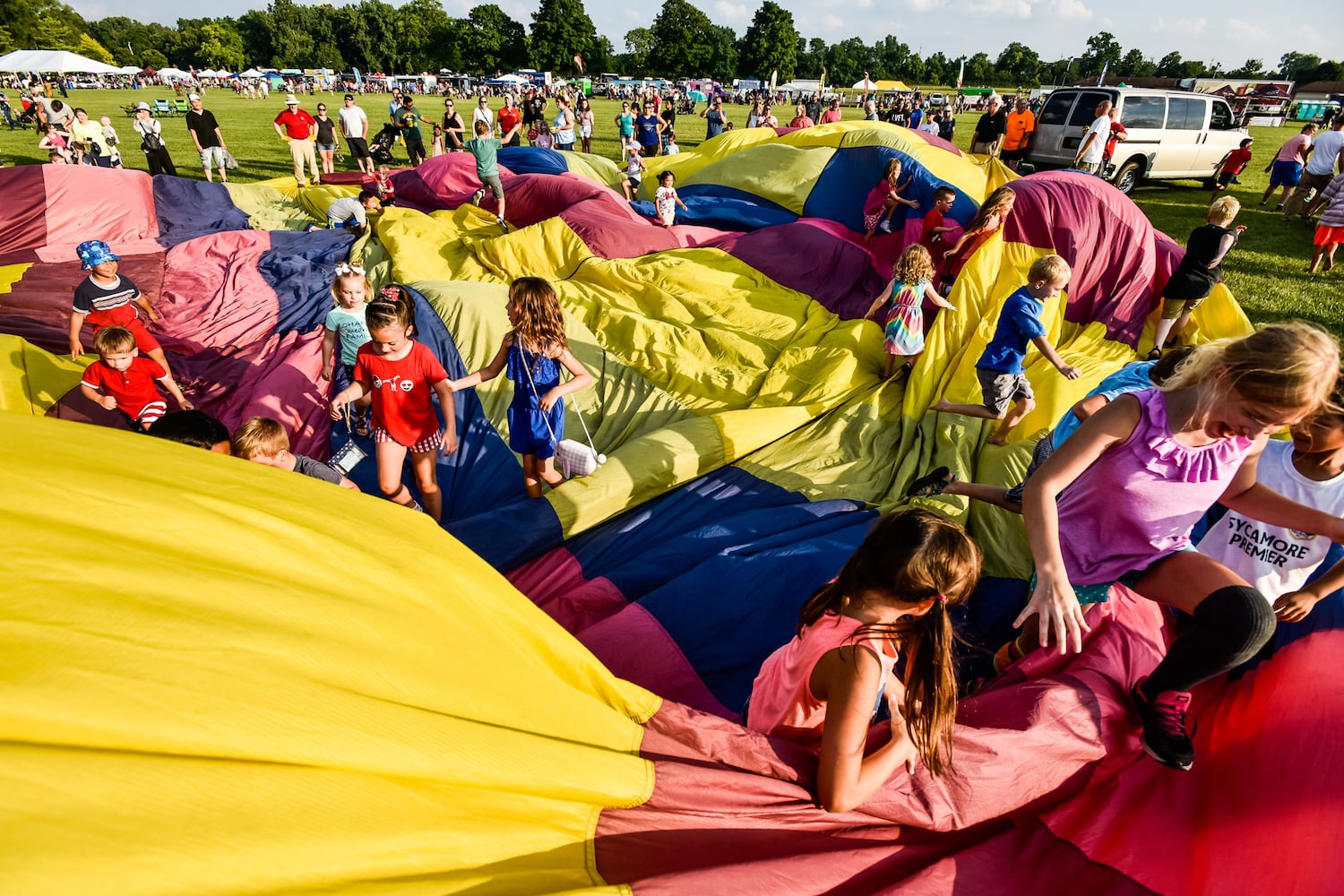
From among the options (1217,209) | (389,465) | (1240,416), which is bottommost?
(389,465)

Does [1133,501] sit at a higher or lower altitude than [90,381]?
higher

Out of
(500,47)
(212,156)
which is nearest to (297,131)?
(212,156)

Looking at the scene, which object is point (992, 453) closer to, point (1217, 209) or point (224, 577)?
point (1217, 209)

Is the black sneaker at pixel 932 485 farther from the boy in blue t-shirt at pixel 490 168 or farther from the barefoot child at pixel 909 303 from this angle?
the boy in blue t-shirt at pixel 490 168

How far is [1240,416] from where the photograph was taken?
1984 mm

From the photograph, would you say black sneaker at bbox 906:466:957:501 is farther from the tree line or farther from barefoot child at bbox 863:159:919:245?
the tree line

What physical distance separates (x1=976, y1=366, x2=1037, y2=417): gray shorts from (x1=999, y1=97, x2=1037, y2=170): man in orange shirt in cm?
1118

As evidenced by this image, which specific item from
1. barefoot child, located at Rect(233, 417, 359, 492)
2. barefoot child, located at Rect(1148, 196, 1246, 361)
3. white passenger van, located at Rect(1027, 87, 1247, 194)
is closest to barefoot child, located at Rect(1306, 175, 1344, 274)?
white passenger van, located at Rect(1027, 87, 1247, 194)

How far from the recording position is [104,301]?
4.55m

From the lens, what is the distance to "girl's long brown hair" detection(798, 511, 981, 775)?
5.85 feet

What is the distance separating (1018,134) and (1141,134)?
7.53 ft

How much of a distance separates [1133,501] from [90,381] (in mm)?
5222

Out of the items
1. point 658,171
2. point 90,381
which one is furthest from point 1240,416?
point 658,171

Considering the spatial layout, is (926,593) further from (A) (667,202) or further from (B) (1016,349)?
(A) (667,202)
